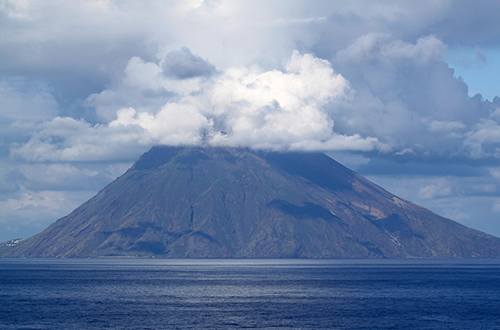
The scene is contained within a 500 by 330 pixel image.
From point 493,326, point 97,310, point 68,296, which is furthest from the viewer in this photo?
point 68,296

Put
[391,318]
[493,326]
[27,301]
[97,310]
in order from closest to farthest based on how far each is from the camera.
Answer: [493,326]
[391,318]
[97,310]
[27,301]

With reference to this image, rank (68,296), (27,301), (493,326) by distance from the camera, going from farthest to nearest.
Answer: (68,296) < (27,301) < (493,326)

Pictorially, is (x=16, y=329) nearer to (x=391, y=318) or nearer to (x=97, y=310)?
(x=97, y=310)

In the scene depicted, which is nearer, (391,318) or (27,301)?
(391,318)

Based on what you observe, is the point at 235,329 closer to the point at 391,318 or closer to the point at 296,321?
the point at 296,321

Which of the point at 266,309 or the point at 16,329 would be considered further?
the point at 266,309

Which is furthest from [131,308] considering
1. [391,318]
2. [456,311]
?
[456,311]

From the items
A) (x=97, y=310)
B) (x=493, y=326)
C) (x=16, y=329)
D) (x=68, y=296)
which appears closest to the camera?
(x=16, y=329)

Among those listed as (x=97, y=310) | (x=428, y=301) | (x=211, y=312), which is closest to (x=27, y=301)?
(x=97, y=310)
